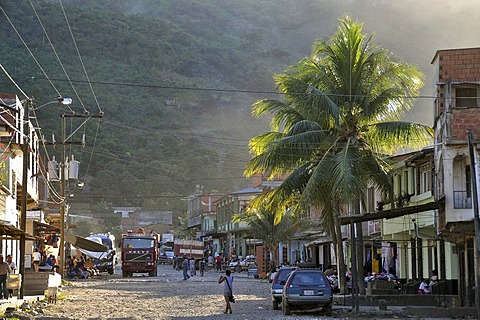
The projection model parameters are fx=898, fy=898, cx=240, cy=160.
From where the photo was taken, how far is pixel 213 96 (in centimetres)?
19162

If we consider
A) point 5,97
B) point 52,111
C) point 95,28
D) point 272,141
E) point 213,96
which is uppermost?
point 95,28

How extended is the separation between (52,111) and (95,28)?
78226mm

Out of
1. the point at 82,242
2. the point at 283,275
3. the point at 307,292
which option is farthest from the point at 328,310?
the point at 82,242

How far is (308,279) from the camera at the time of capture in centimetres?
2855

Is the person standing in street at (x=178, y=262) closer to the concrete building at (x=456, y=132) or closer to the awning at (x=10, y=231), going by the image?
the awning at (x=10, y=231)

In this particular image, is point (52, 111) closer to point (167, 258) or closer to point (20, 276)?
point (167, 258)

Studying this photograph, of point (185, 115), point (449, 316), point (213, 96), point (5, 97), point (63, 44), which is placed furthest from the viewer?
point (213, 96)

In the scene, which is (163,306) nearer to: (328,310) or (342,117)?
(328,310)

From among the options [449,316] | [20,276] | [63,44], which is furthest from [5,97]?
A: [63,44]

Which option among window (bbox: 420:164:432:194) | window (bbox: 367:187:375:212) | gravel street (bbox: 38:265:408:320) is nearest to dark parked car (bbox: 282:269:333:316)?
gravel street (bbox: 38:265:408:320)

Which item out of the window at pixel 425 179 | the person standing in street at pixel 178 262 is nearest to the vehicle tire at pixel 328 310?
the window at pixel 425 179

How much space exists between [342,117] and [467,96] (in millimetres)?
6652

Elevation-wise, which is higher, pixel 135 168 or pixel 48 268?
pixel 135 168

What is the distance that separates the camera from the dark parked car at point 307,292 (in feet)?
92.6
